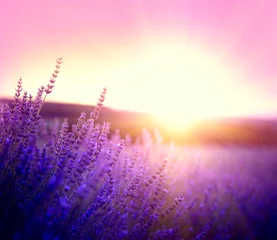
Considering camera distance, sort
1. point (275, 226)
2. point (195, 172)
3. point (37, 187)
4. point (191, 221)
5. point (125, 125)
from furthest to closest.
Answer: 1. point (125, 125)
2. point (195, 172)
3. point (275, 226)
4. point (191, 221)
5. point (37, 187)

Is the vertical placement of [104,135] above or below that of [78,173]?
above

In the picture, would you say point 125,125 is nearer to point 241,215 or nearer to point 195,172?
point 195,172

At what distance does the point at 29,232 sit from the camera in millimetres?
1115

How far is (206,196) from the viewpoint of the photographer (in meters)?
3.72

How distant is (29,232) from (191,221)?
91.5 inches

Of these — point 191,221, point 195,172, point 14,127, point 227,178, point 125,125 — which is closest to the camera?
point 14,127

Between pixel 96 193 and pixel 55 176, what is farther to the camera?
pixel 96 193

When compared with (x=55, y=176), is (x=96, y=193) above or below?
below

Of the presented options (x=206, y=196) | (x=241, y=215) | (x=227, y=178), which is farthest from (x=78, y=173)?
(x=227, y=178)

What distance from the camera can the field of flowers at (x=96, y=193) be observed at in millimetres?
1560

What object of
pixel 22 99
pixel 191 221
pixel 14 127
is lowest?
pixel 191 221

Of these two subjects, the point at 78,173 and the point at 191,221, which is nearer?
the point at 78,173

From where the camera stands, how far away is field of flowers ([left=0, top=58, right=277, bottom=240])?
156 centimetres

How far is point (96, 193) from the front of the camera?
2031 mm
